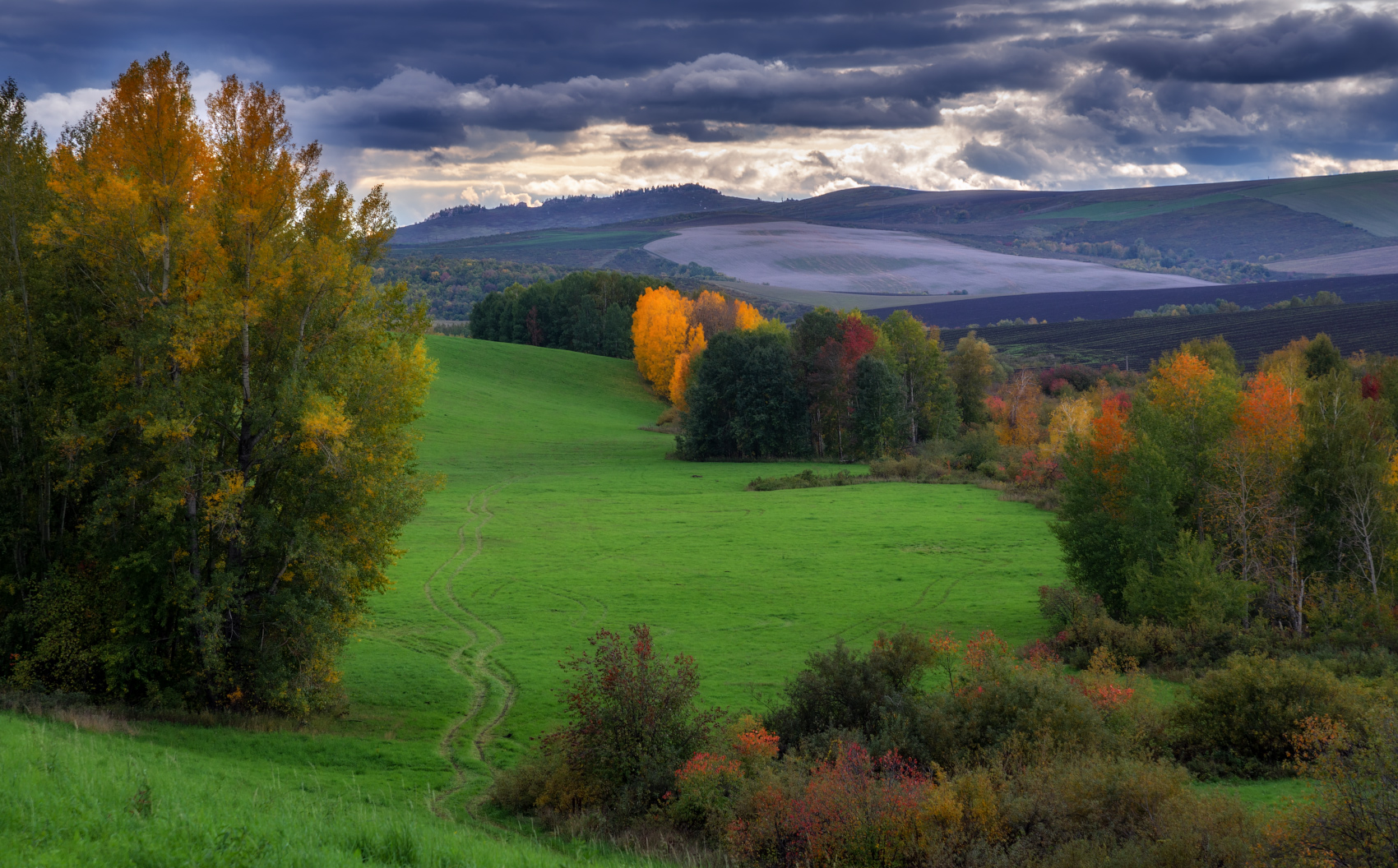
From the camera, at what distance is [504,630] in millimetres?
32844

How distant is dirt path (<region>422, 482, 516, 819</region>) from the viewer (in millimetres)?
20438

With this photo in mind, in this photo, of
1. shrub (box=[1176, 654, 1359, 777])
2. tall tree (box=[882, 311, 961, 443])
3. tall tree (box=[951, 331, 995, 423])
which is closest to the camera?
shrub (box=[1176, 654, 1359, 777])

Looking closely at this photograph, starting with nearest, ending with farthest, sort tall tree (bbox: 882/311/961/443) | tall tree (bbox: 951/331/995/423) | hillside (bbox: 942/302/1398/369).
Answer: tall tree (bbox: 882/311/961/443) < tall tree (bbox: 951/331/995/423) < hillside (bbox: 942/302/1398/369)

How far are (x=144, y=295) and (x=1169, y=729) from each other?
2594 cm

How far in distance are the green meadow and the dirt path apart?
10 centimetres

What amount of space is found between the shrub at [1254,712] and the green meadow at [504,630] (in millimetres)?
10367

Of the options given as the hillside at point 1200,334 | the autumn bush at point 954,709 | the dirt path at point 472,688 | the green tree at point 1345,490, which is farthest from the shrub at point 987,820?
the hillside at point 1200,334

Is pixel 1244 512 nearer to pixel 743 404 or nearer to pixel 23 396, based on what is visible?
pixel 23 396

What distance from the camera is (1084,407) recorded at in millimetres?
71188

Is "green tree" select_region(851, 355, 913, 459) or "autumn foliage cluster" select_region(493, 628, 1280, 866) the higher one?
"green tree" select_region(851, 355, 913, 459)

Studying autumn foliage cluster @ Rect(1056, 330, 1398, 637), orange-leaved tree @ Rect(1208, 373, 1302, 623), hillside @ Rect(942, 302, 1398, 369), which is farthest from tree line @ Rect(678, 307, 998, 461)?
hillside @ Rect(942, 302, 1398, 369)

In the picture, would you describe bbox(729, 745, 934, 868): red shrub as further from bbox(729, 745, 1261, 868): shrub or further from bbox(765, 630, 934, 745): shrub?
bbox(765, 630, 934, 745): shrub

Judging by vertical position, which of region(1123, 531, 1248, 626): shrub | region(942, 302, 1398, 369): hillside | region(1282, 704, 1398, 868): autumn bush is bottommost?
region(1123, 531, 1248, 626): shrub

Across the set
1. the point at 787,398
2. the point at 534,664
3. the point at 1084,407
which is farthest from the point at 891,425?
the point at 534,664
